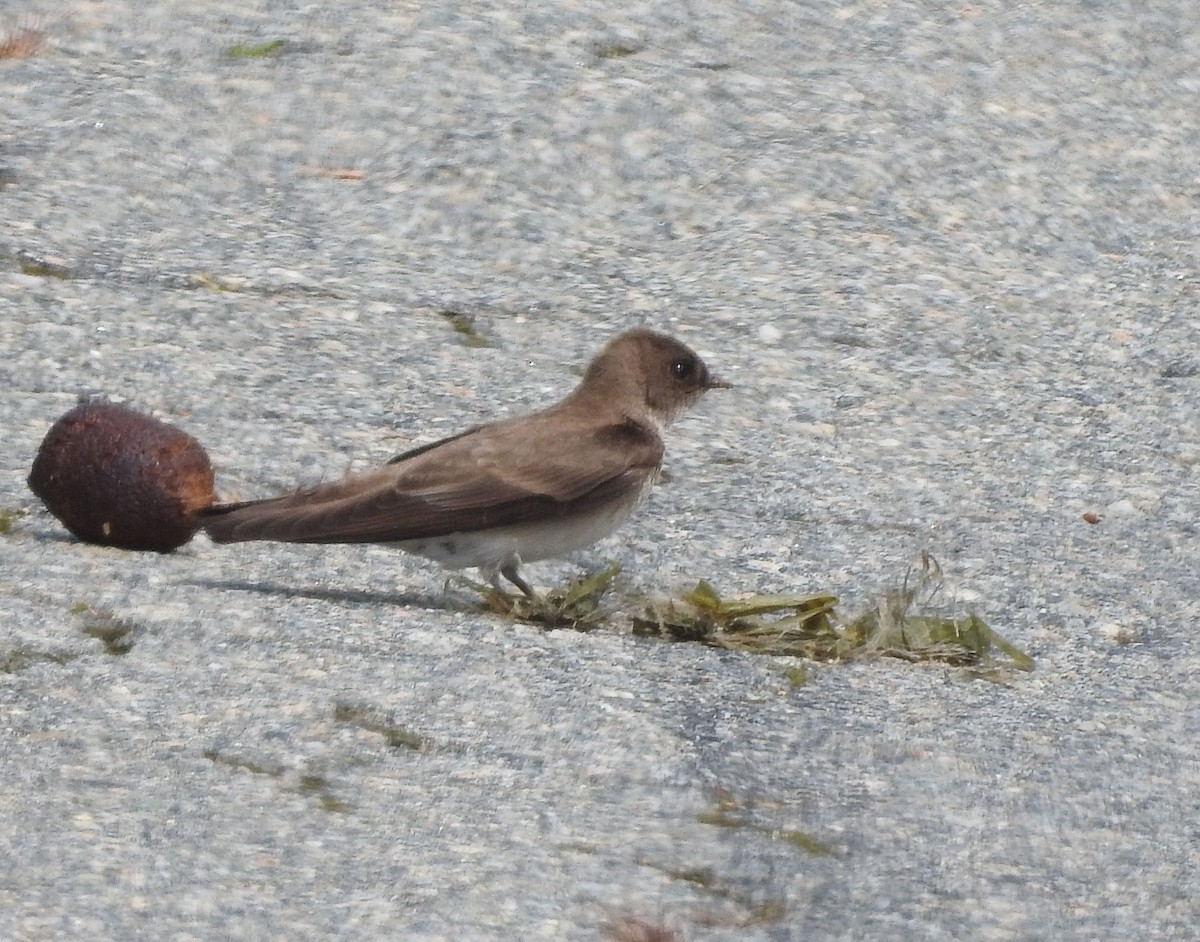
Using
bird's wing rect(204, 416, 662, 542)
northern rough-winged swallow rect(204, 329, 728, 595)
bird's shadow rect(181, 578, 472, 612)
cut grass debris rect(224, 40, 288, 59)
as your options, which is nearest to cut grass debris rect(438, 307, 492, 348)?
northern rough-winged swallow rect(204, 329, 728, 595)

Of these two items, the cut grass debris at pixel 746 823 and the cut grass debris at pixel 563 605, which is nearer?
the cut grass debris at pixel 746 823

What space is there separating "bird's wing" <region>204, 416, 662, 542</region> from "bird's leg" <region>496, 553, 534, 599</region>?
131 mm

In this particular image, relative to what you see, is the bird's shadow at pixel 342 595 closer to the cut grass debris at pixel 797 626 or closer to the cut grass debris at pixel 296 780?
the cut grass debris at pixel 797 626

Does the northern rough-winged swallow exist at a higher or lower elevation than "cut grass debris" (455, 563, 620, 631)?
higher

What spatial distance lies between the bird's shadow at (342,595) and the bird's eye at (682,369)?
1191 millimetres

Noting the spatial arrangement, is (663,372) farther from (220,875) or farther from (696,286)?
(220,875)

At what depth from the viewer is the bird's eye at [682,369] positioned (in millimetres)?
7211

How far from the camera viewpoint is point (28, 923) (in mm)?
3936

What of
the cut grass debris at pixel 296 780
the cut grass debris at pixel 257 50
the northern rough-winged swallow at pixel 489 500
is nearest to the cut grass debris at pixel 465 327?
the northern rough-winged swallow at pixel 489 500

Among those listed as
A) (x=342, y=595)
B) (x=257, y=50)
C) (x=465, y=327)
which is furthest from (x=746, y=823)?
(x=257, y=50)

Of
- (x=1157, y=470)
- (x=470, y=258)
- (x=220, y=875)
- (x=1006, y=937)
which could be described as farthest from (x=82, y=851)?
(x=470, y=258)

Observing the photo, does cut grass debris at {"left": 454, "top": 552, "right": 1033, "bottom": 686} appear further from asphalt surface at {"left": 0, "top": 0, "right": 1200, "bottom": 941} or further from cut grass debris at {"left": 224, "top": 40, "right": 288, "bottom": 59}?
cut grass debris at {"left": 224, "top": 40, "right": 288, "bottom": 59}

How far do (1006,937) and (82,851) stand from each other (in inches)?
69.4

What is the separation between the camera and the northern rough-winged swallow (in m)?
6.16
